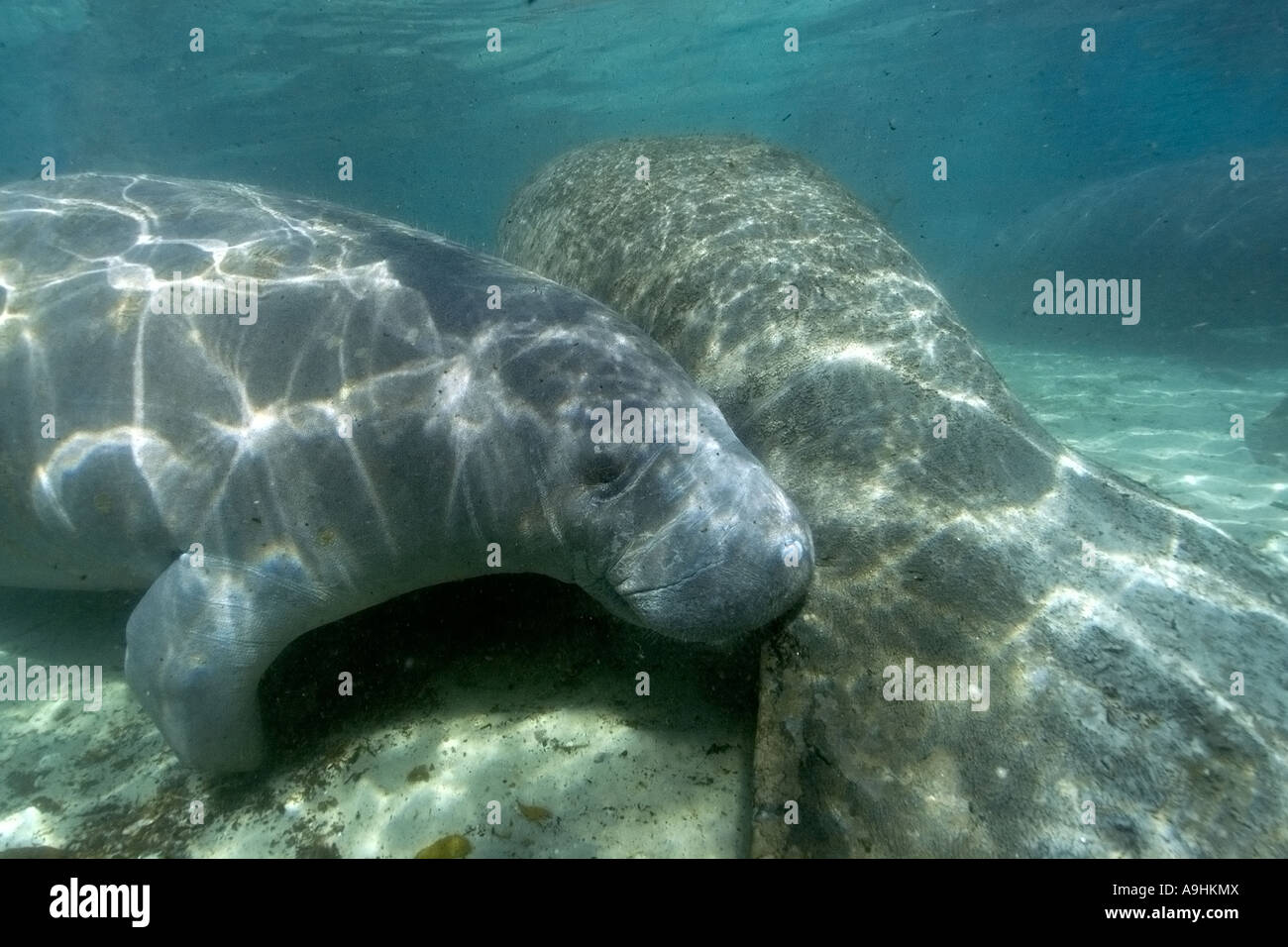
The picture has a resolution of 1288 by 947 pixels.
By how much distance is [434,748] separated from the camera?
3.75m

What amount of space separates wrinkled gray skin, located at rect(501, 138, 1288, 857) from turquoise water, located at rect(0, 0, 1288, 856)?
671 millimetres

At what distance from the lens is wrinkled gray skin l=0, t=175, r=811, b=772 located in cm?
321

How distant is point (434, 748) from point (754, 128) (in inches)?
3105

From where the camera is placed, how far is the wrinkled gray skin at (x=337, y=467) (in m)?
3.21

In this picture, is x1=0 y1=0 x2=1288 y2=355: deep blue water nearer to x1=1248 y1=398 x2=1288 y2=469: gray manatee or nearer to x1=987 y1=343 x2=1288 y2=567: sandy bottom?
x1=987 y1=343 x2=1288 y2=567: sandy bottom

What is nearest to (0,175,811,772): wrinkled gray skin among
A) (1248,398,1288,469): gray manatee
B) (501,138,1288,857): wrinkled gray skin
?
(501,138,1288,857): wrinkled gray skin

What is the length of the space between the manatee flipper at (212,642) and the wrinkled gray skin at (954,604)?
2.46 metres

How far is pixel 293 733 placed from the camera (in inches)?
157

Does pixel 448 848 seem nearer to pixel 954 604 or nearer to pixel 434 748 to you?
pixel 434 748

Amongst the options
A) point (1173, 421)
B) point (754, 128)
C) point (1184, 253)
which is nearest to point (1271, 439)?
point (1173, 421)

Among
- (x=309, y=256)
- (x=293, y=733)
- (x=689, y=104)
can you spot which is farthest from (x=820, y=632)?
(x=689, y=104)

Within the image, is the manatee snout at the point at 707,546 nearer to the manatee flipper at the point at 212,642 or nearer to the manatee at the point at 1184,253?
the manatee flipper at the point at 212,642

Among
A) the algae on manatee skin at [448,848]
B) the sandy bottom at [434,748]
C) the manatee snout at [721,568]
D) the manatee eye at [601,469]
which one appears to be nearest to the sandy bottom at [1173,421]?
the manatee snout at [721,568]
